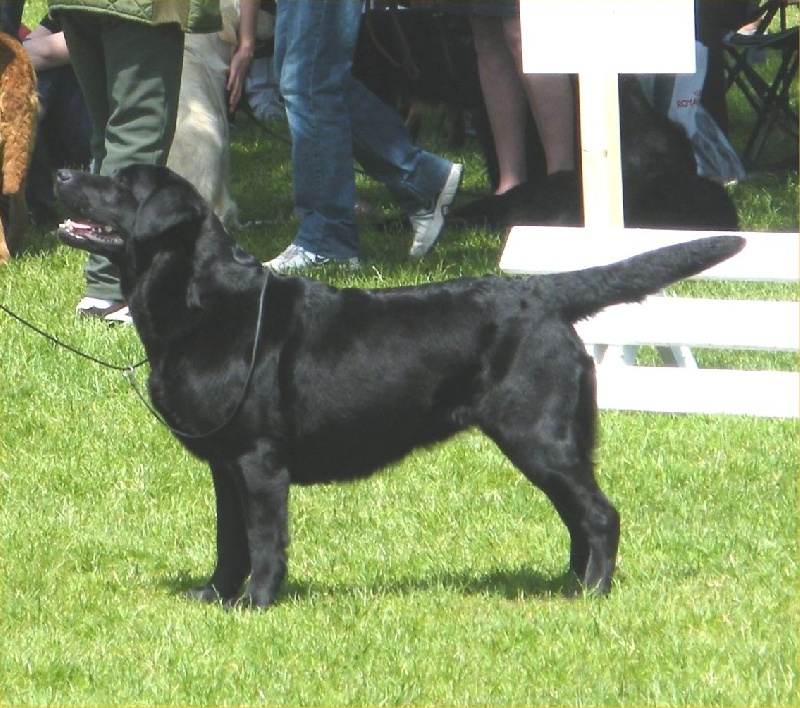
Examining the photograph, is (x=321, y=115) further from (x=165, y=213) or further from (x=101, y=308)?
Answer: (x=165, y=213)

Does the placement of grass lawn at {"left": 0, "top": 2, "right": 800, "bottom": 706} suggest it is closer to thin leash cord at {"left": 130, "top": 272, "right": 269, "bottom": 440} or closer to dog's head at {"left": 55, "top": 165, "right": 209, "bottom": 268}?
thin leash cord at {"left": 130, "top": 272, "right": 269, "bottom": 440}

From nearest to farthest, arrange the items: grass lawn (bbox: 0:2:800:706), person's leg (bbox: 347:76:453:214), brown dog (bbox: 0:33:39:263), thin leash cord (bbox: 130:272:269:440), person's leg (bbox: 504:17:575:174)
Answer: grass lawn (bbox: 0:2:800:706)
thin leash cord (bbox: 130:272:269:440)
brown dog (bbox: 0:33:39:263)
person's leg (bbox: 347:76:453:214)
person's leg (bbox: 504:17:575:174)

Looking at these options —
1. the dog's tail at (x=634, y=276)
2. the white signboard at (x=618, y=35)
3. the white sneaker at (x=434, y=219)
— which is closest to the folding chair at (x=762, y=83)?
the white sneaker at (x=434, y=219)

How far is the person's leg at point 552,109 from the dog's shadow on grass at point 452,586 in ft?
14.0

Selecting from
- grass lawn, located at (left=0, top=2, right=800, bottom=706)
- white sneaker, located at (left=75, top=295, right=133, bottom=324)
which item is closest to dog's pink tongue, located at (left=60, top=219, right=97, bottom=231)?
grass lawn, located at (left=0, top=2, right=800, bottom=706)

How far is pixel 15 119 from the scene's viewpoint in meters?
7.59

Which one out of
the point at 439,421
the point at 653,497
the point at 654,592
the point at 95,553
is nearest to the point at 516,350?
the point at 439,421

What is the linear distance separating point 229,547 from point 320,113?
3.48 m

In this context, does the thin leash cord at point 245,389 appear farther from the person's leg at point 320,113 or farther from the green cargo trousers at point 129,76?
the person's leg at point 320,113

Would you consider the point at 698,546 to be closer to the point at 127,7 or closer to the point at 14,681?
the point at 14,681

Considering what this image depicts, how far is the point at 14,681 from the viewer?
347 centimetres

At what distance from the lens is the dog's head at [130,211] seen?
3.84 m

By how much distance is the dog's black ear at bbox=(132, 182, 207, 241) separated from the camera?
12.6 ft

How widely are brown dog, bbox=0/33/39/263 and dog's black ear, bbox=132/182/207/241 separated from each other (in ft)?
13.1
